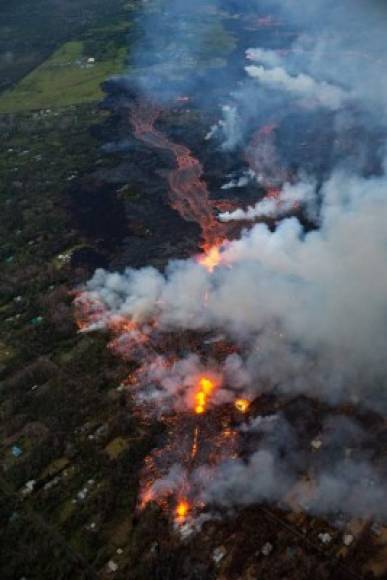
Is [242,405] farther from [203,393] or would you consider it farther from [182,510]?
[182,510]

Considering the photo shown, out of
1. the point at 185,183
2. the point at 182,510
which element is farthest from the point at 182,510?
the point at 185,183

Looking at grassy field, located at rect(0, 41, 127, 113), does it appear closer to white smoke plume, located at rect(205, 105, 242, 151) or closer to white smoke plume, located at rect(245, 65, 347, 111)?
white smoke plume, located at rect(205, 105, 242, 151)

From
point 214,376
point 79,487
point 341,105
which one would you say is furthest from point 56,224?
point 341,105

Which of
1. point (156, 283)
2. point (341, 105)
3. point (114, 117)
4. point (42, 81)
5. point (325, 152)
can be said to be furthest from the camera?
point (42, 81)

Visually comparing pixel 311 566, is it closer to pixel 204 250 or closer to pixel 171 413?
pixel 171 413

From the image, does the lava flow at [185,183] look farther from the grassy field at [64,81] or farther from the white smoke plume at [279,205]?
the grassy field at [64,81]

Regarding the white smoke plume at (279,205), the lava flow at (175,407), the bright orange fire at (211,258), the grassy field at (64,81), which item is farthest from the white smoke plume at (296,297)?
the grassy field at (64,81)

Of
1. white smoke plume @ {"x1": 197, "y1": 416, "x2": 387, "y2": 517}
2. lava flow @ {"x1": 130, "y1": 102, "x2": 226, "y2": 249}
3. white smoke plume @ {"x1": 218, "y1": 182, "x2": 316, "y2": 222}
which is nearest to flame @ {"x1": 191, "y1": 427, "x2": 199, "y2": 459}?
white smoke plume @ {"x1": 197, "y1": 416, "x2": 387, "y2": 517}
